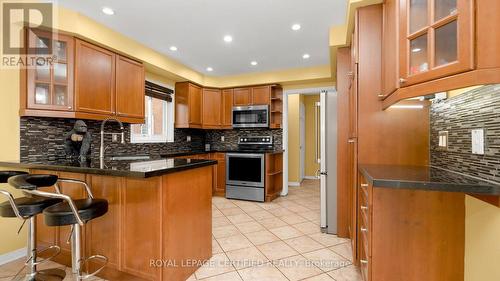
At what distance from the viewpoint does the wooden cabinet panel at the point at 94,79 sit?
2.53 meters

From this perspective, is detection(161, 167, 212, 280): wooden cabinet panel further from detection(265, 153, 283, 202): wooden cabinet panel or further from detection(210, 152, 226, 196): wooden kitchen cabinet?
detection(210, 152, 226, 196): wooden kitchen cabinet

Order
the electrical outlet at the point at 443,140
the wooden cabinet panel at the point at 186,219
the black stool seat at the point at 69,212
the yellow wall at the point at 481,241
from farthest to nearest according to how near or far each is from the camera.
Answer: the wooden cabinet panel at the point at 186,219 < the electrical outlet at the point at 443,140 < the black stool seat at the point at 69,212 < the yellow wall at the point at 481,241

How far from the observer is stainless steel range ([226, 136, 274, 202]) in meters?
4.28

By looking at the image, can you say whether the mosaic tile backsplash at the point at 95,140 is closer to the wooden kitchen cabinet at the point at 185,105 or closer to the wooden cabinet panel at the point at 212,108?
the wooden kitchen cabinet at the point at 185,105

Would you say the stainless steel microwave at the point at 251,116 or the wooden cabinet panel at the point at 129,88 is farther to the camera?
the stainless steel microwave at the point at 251,116

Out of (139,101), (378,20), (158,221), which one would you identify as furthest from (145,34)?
(378,20)

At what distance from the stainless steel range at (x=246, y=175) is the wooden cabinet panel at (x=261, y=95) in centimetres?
104

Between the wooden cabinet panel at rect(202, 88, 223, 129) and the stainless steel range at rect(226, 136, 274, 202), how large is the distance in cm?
87

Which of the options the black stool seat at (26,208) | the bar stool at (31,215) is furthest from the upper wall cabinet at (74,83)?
the black stool seat at (26,208)

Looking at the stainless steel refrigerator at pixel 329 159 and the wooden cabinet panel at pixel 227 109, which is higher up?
the wooden cabinet panel at pixel 227 109

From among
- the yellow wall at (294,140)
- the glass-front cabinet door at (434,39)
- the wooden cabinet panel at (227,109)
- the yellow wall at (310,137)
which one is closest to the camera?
the glass-front cabinet door at (434,39)

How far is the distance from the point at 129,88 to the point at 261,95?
2.47 metres

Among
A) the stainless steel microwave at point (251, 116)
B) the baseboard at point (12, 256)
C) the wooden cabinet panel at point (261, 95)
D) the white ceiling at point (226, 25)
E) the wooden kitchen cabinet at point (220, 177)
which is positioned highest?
the white ceiling at point (226, 25)

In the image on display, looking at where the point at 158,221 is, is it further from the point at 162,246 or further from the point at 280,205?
the point at 280,205
